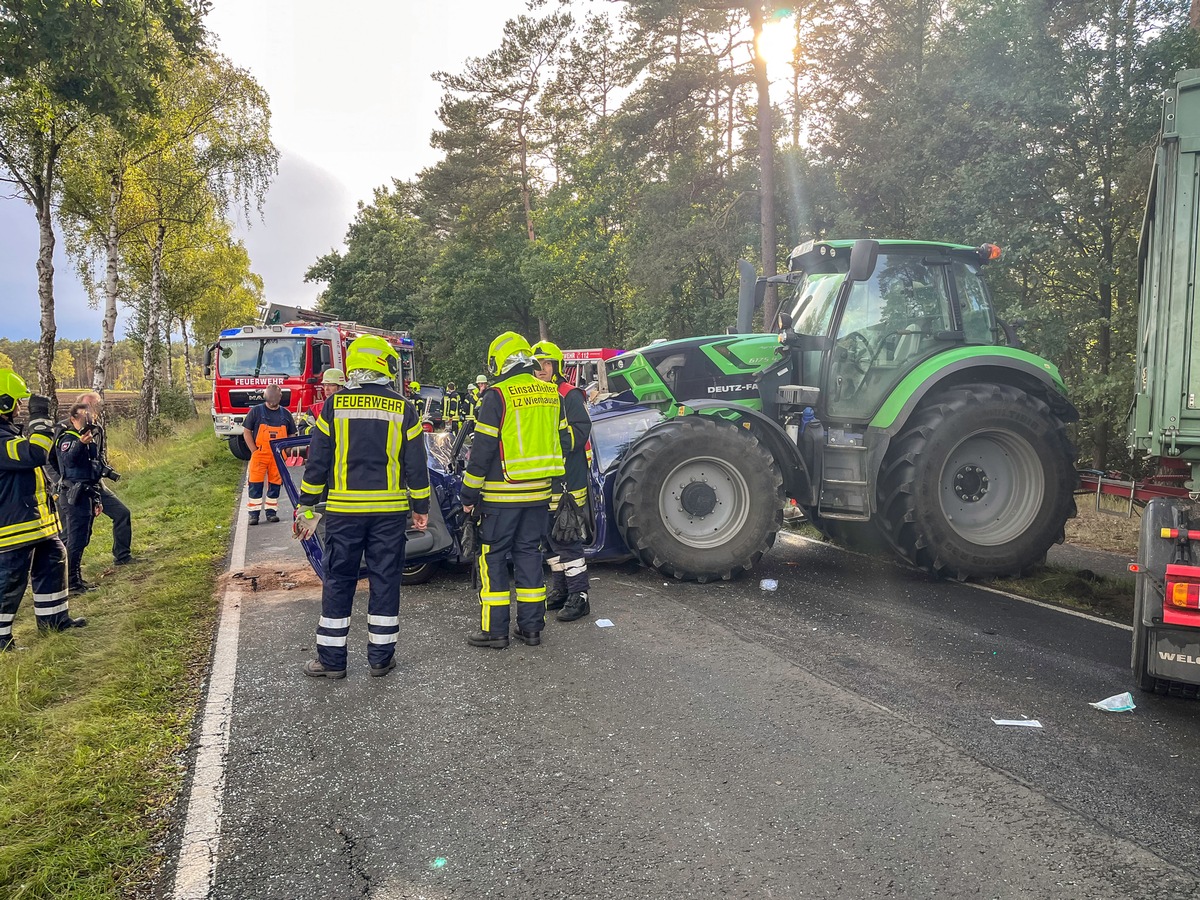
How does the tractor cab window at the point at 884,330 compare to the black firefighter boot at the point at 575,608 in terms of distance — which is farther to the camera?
the tractor cab window at the point at 884,330

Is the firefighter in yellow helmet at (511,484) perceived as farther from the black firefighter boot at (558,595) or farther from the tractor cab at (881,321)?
the tractor cab at (881,321)

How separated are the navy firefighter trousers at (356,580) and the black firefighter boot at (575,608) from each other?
1.37m

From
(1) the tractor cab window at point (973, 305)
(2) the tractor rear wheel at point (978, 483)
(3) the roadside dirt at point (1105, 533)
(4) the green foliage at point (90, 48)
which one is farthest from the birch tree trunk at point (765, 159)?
(4) the green foliage at point (90, 48)

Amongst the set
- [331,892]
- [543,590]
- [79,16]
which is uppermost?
[79,16]

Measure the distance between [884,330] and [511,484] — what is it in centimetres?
377

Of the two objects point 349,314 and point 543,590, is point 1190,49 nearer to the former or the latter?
point 543,590

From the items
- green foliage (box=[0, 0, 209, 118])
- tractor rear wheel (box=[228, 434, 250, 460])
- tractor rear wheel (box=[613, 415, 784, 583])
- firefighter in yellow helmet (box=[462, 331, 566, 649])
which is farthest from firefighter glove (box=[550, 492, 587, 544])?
tractor rear wheel (box=[228, 434, 250, 460])

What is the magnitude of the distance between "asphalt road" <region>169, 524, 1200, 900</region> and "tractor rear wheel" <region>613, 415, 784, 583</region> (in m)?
0.83

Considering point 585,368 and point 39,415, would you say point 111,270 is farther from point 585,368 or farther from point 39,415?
point 39,415

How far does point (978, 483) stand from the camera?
23.1 ft

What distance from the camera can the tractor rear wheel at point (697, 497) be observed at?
6535mm

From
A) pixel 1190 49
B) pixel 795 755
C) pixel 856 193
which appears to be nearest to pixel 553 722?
pixel 795 755

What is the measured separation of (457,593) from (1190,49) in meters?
12.1

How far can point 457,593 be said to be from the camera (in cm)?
671
